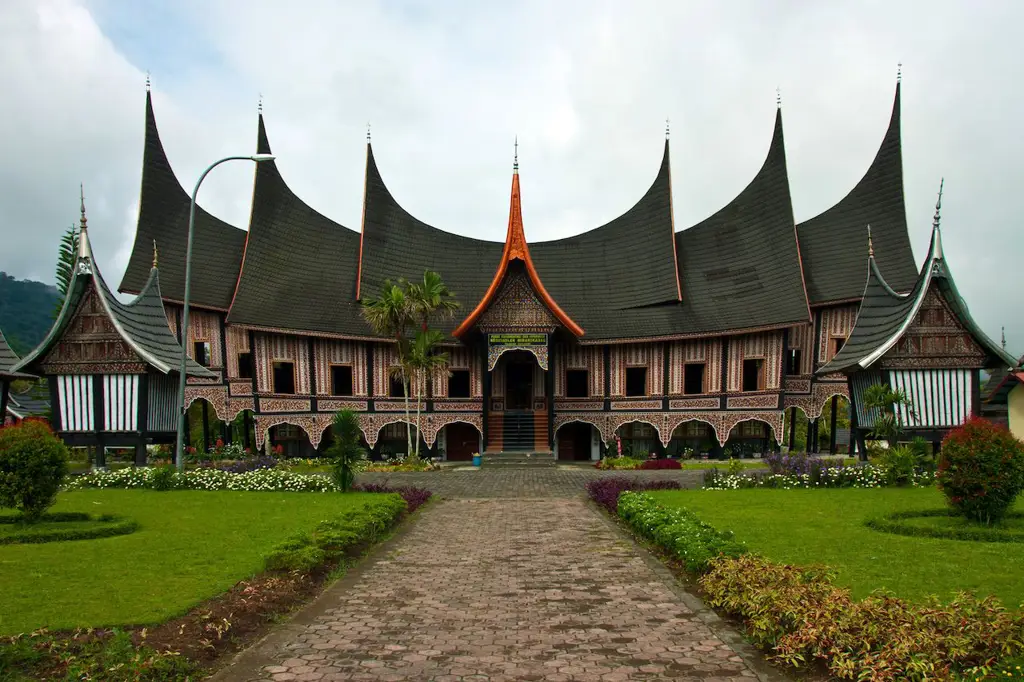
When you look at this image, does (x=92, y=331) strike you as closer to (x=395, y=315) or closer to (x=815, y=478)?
(x=395, y=315)

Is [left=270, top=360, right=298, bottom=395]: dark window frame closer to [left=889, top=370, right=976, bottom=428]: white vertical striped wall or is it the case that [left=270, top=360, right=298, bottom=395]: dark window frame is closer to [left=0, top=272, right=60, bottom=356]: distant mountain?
[left=889, top=370, right=976, bottom=428]: white vertical striped wall

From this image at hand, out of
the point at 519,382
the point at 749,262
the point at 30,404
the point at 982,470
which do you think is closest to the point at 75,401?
the point at 519,382

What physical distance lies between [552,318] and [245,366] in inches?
430

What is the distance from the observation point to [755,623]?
5703mm

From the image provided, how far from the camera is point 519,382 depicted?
93.8 ft

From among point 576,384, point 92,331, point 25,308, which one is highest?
point 25,308

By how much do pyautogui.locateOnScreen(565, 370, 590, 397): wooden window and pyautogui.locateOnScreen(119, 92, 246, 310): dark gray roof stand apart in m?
12.5

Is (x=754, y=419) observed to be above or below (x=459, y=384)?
below

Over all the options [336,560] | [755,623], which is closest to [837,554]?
[755,623]

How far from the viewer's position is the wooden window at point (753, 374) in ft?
83.9

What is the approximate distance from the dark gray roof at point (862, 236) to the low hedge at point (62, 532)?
849 inches

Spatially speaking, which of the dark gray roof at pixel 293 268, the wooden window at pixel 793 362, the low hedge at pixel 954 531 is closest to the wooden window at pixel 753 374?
the wooden window at pixel 793 362

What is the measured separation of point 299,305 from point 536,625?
71.1 ft

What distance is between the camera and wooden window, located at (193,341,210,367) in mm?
25266
